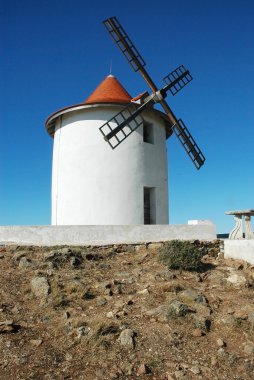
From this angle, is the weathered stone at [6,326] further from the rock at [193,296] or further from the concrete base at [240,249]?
the concrete base at [240,249]

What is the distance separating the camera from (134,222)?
1323cm

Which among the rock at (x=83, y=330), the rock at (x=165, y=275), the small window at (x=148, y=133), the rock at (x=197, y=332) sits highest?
the small window at (x=148, y=133)

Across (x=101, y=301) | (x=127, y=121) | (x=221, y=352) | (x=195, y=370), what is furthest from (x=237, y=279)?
(x=127, y=121)

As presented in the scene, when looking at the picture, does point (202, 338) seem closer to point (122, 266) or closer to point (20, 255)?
point (122, 266)

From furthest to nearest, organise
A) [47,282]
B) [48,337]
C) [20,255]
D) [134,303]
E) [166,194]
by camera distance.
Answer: [166,194], [20,255], [47,282], [134,303], [48,337]

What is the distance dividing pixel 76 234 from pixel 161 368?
602 cm

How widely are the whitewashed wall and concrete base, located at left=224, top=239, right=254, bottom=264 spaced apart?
3.85m

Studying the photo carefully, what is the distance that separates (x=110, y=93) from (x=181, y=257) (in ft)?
27.8

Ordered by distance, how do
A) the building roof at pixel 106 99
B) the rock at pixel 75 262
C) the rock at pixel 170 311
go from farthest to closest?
the building roof at pixel 106 99 < the rock at pixel 75 262 < the rock at pixel 170 311

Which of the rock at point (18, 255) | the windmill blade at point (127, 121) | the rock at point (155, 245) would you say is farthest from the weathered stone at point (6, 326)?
the windmill blade at point (127, 121)

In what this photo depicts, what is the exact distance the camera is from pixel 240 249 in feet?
33.6

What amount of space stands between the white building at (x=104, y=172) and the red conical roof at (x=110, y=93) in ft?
0.17

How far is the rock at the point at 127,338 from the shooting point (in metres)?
5.84

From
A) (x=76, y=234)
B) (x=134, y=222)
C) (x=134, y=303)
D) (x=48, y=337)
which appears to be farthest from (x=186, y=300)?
(x=134, y=222)
